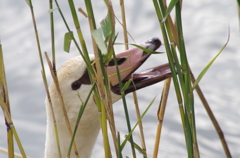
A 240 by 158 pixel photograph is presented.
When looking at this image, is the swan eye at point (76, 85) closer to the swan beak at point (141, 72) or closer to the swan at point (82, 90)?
Result: the swan at point (82, 90)

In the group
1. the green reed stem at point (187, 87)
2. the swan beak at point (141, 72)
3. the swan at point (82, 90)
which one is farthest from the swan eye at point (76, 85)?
the green reed stem at point (187, 87)

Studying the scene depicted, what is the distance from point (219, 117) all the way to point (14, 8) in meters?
2.89

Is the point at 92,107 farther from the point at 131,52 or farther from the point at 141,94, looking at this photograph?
the point at 141,94

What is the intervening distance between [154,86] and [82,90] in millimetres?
2592

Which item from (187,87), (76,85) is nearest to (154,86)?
(76,85)

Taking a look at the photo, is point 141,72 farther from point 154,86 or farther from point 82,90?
point 154,86

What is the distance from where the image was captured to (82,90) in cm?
296

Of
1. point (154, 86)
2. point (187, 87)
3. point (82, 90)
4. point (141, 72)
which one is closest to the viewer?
point (187, 87)

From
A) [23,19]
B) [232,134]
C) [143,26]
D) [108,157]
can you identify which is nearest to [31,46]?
[23,19]

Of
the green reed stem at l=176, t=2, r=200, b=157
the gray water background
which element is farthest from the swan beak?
the gray water background

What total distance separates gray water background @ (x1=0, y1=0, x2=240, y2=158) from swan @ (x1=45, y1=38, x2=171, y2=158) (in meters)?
1.66

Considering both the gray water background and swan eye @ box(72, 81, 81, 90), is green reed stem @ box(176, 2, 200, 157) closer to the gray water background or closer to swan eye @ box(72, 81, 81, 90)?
swan eye @ box(72, 81, 81, 90)

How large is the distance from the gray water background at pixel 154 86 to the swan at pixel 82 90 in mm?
1665

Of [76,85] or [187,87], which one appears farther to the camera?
[76,85]
